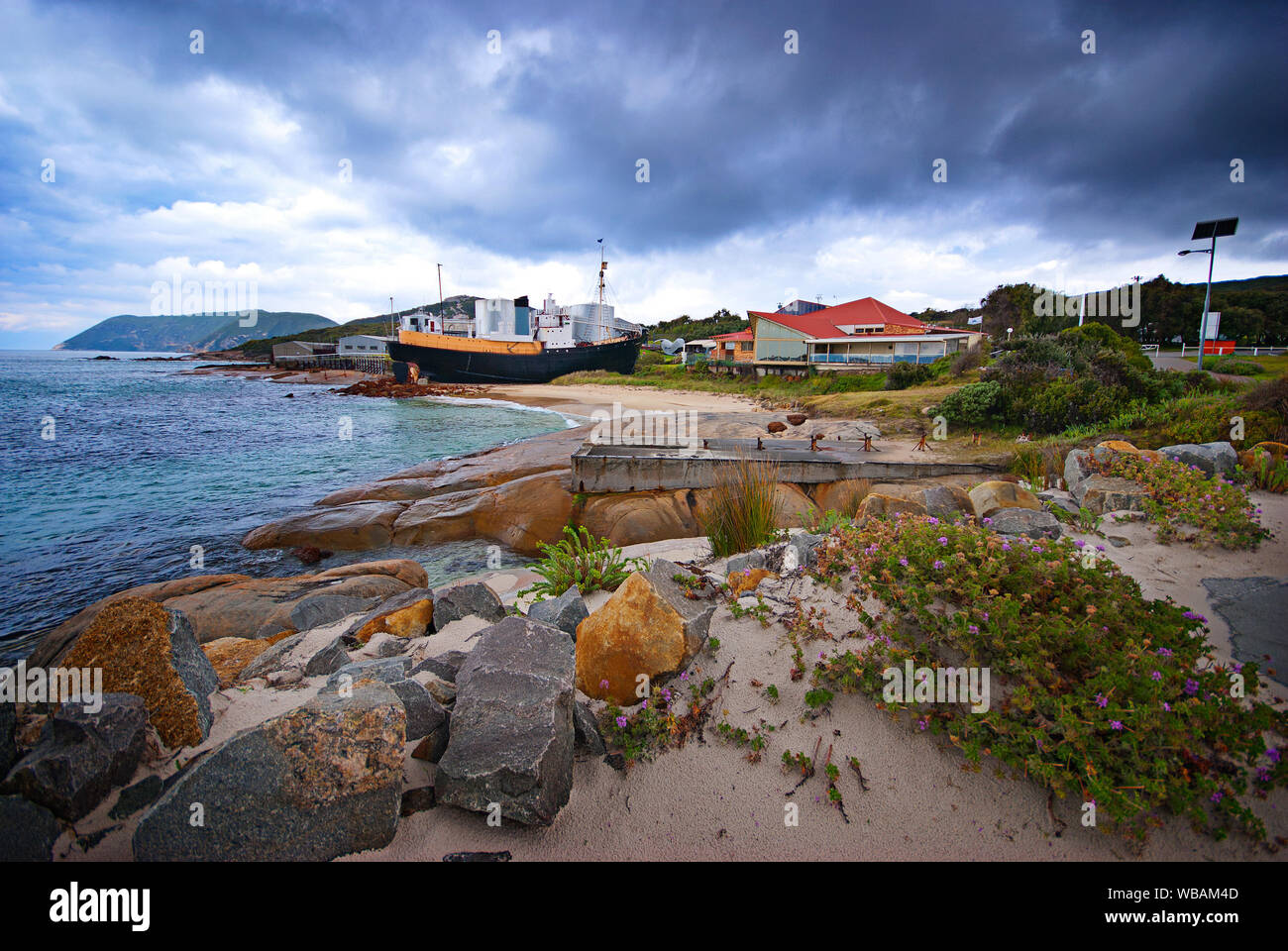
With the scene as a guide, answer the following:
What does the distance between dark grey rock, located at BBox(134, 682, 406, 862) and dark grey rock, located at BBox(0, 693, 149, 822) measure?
1.06 ft

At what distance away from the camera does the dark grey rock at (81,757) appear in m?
2.04

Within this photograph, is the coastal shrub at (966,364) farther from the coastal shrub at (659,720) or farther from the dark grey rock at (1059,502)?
the coastal shrub at (659,720)

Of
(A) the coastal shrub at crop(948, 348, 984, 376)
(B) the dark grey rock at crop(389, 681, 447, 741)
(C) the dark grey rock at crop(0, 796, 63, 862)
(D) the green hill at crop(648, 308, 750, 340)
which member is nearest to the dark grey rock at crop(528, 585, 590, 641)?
(B) the dark grey rock at crop(389, 681, 447, 741)

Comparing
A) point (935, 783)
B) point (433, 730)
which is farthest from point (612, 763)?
point (935, 783)

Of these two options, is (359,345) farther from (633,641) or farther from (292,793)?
(292,793)

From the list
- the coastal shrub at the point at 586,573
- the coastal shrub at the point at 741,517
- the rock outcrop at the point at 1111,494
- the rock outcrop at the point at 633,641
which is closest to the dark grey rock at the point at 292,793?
the rock outcrop at the point at 633,641

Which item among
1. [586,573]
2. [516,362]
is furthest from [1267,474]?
[516,362]

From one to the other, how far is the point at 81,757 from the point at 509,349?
56.1 metres

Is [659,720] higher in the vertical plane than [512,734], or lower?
lower

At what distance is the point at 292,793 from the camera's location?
84.1 inches

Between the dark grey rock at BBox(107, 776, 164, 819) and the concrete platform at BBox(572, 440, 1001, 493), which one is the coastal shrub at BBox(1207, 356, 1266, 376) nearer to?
the concrete platform at BBox(572, 440, 1001, 493)

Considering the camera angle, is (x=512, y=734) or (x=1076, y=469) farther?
(x=1076, y=469)

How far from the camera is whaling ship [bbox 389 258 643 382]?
5353cm
